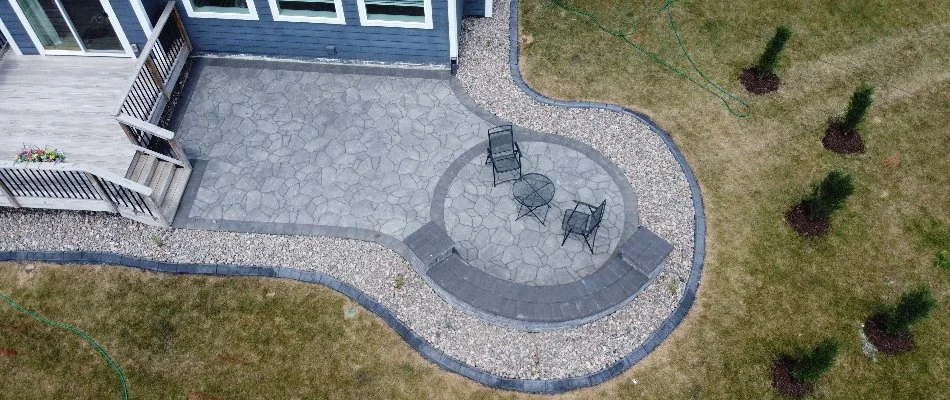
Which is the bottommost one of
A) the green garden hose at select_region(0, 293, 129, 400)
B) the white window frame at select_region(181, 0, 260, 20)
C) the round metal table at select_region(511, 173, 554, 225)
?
the green garden hose at select_region(0, 293, 129, 400)

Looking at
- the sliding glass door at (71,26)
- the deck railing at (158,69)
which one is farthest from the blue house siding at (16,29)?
the deck railing at (158,69)

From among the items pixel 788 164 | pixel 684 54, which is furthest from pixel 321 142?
pixel 788 164

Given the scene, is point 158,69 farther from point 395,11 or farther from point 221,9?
point 395,11

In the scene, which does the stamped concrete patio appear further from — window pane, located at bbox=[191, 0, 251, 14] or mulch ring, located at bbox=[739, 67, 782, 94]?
mulch ring, located at bbox=[739, 67, 782, 94]

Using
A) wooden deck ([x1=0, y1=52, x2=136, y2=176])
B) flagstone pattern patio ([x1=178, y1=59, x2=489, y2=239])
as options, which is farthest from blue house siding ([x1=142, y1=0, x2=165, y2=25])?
flagstone pattern patio ([x1=178, y1=59, x2=489, y2=239])

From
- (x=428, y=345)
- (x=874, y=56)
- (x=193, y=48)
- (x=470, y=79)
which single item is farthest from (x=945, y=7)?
(x=193, y=48)

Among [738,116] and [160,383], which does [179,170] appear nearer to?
[160,383]

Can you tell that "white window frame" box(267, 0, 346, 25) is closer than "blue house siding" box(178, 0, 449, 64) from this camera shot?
Yes
